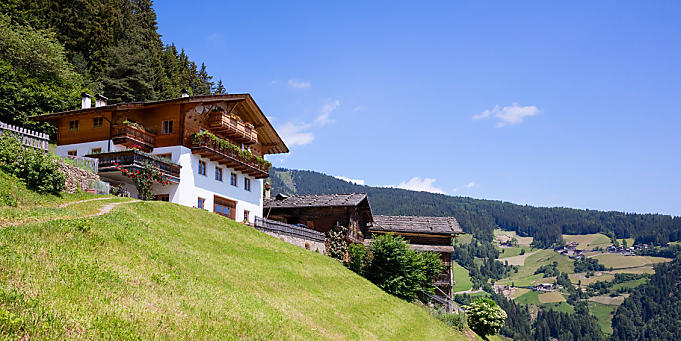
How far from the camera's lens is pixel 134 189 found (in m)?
36.5

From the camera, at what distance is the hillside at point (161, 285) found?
10.1 meters

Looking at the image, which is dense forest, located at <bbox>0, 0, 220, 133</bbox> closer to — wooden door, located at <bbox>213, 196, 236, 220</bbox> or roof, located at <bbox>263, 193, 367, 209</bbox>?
wooden door, located at <bbox>213, 196, 236, 220</bbox>

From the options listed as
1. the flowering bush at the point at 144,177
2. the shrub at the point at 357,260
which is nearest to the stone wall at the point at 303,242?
the shrub at the point at 357,260

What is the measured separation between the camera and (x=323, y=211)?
159 ft

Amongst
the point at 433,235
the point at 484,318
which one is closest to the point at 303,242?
the point at 433,235

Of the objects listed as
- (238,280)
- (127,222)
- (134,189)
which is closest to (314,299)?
(238,280)

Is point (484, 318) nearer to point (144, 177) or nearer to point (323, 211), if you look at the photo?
point (323, 211)

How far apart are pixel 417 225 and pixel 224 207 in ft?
74.8

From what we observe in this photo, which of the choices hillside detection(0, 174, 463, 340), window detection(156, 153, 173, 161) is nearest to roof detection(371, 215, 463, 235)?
hillside detection(0, 174, 463, 340)

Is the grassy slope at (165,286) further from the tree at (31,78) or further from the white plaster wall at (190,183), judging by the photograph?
the tree at (31,78)

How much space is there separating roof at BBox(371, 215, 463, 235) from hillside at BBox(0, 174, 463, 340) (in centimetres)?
2396

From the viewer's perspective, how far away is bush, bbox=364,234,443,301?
3703 centimetres

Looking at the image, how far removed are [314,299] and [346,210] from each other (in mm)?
25167

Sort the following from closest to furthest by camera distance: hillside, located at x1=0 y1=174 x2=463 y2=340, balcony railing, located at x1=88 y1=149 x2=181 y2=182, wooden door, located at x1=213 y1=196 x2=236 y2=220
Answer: hillside, located at x1=0 y1=174 x2=463 y2=340 → balcony railing, located at x1=88 y1=149 x2=181 y2=182 → wooden door, located at x1=213 y1=196 x2=236 y2=220
